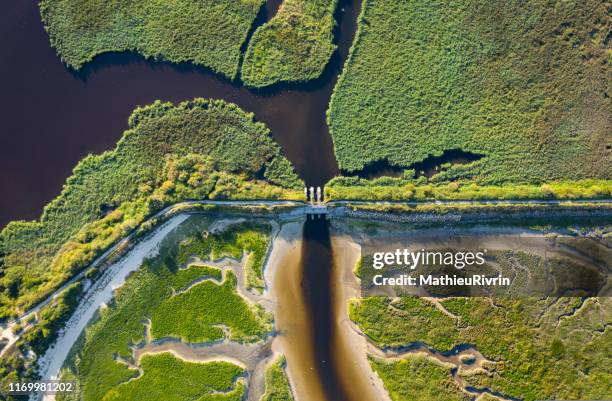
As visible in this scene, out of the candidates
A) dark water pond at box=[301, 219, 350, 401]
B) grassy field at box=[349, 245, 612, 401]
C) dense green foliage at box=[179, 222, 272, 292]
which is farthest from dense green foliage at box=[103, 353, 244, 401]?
grassy field at box=[349, 245, 612, 401]

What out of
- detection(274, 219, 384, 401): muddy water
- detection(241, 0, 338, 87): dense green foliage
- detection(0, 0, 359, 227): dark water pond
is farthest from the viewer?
detection(0, 0, 359, 227): dark water pond

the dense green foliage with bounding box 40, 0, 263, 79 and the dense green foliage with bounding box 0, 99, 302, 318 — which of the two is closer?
the dense green foliage with bounding box 0, 99, 302, 318

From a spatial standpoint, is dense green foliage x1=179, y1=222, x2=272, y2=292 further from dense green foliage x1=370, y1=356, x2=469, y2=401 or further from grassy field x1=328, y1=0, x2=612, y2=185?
dense green foliage x1=370, y1=356, x2=469, y2=401

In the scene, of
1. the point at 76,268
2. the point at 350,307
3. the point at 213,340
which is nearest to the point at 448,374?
the point at 350,307

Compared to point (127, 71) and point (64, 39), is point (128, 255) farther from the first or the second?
point (64, 39)

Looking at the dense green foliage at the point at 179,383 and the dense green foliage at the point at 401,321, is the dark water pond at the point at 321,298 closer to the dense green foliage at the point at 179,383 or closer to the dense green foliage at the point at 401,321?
the dense green foliage at the point at 401,321

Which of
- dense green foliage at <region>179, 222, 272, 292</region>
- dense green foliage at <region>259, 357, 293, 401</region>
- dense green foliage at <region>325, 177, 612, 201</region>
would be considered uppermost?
dense green foliage at <region>325, 177, 612, 201</region>
